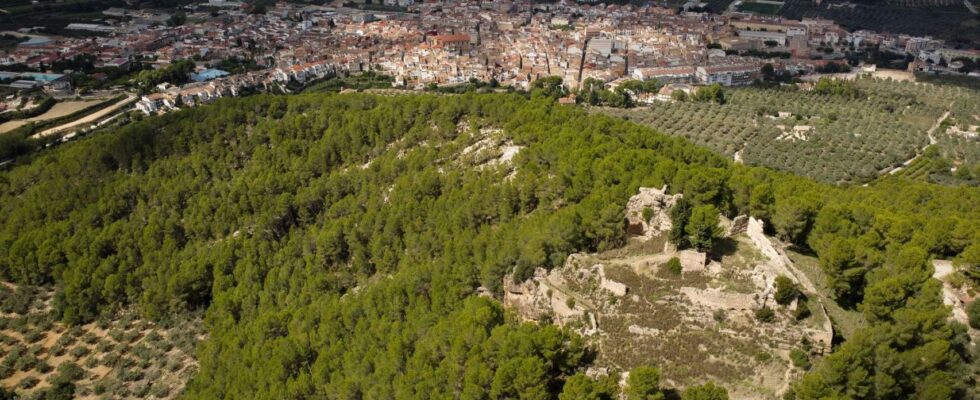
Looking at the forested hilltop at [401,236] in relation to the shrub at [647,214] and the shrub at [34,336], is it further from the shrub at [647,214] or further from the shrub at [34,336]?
the shrub at [34,336]

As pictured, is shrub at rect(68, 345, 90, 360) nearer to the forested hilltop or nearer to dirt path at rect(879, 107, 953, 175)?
the forested hilltop

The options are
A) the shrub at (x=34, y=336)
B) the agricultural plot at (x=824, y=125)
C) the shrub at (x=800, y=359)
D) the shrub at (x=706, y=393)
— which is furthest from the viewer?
the agricultural plot at (x=824, y=125)

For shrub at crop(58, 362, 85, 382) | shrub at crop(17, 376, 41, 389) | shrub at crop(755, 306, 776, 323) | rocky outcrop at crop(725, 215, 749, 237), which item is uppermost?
rocky outcrop at crop(725, 215, 749, 237)

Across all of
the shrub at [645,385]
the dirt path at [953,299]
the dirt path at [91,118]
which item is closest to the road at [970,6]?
the dirt path at [953,299]

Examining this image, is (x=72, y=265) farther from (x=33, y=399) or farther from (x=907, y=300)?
(x=907, y=300)

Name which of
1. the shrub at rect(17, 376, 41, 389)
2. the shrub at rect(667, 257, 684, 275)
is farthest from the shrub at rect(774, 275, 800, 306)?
the shrub at rect(17, 376, 41, 389)
